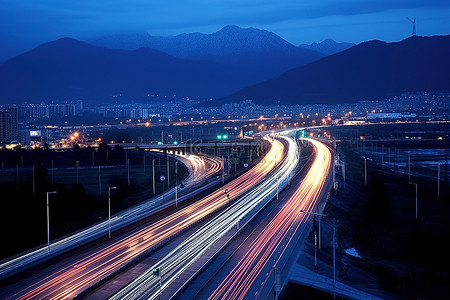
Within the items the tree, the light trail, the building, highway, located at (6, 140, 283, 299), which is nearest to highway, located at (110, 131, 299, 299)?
highway, located at (6, 140, 283, 299)

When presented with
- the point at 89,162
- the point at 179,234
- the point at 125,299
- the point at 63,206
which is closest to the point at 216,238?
the point at 179,234

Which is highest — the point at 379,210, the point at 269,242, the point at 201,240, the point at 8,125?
the point at 8,125

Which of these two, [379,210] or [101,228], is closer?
[101,228]

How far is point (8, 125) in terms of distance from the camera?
118 meters

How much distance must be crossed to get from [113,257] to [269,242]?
7.36 meters

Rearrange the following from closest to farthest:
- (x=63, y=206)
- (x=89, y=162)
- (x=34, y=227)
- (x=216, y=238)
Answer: (x=216, y=238)
(x=34, y=227)
(x=63, y=206)
(x=89, y=162)

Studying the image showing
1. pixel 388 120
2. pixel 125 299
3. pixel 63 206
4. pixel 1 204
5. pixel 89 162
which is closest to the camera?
pixel 125 299

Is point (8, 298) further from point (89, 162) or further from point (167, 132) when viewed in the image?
point (167, 132)

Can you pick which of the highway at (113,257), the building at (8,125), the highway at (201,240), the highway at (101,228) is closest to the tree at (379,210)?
the highway at (201,240)

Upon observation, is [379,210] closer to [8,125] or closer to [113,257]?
[113,257]

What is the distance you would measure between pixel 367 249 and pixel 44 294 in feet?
56.7

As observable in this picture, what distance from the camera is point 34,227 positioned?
33.1m

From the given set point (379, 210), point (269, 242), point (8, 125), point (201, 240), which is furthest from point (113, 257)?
point (8, 125)

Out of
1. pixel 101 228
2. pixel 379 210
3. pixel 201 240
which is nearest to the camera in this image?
pixel 201 240
